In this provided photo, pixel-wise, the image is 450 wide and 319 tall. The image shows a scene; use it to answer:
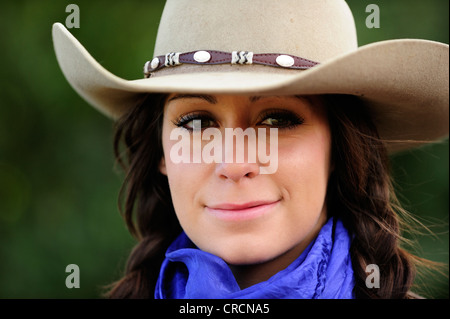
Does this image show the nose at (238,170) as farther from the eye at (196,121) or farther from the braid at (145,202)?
the braid at (145,202)

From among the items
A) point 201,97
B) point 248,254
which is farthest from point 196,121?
point 248,254

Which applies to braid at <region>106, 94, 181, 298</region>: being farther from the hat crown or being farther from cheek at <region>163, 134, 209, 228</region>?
the hat crown

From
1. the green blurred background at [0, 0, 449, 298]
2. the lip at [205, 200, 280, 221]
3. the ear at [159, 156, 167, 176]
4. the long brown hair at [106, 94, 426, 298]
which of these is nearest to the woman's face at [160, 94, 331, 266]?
the lip at [205, 200, 280, 221]

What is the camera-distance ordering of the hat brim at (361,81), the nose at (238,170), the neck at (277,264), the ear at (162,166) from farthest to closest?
Result: the ear at (162,166) → the neck at (277,264) → the nose at (238,170) → the hat brim at (361,81)

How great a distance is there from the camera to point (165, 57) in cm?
149

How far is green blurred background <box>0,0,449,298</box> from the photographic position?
3.29 m

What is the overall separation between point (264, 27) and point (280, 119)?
0.27 metres

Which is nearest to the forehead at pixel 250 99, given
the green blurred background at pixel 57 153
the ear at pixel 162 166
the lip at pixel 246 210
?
the lip at pixel 246 210

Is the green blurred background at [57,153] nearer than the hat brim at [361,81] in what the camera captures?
No

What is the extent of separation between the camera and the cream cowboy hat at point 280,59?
48.6 inches

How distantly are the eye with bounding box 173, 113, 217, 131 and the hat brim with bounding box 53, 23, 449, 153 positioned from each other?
13 centimetres

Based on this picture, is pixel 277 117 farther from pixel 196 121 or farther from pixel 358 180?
pixel 358 180
